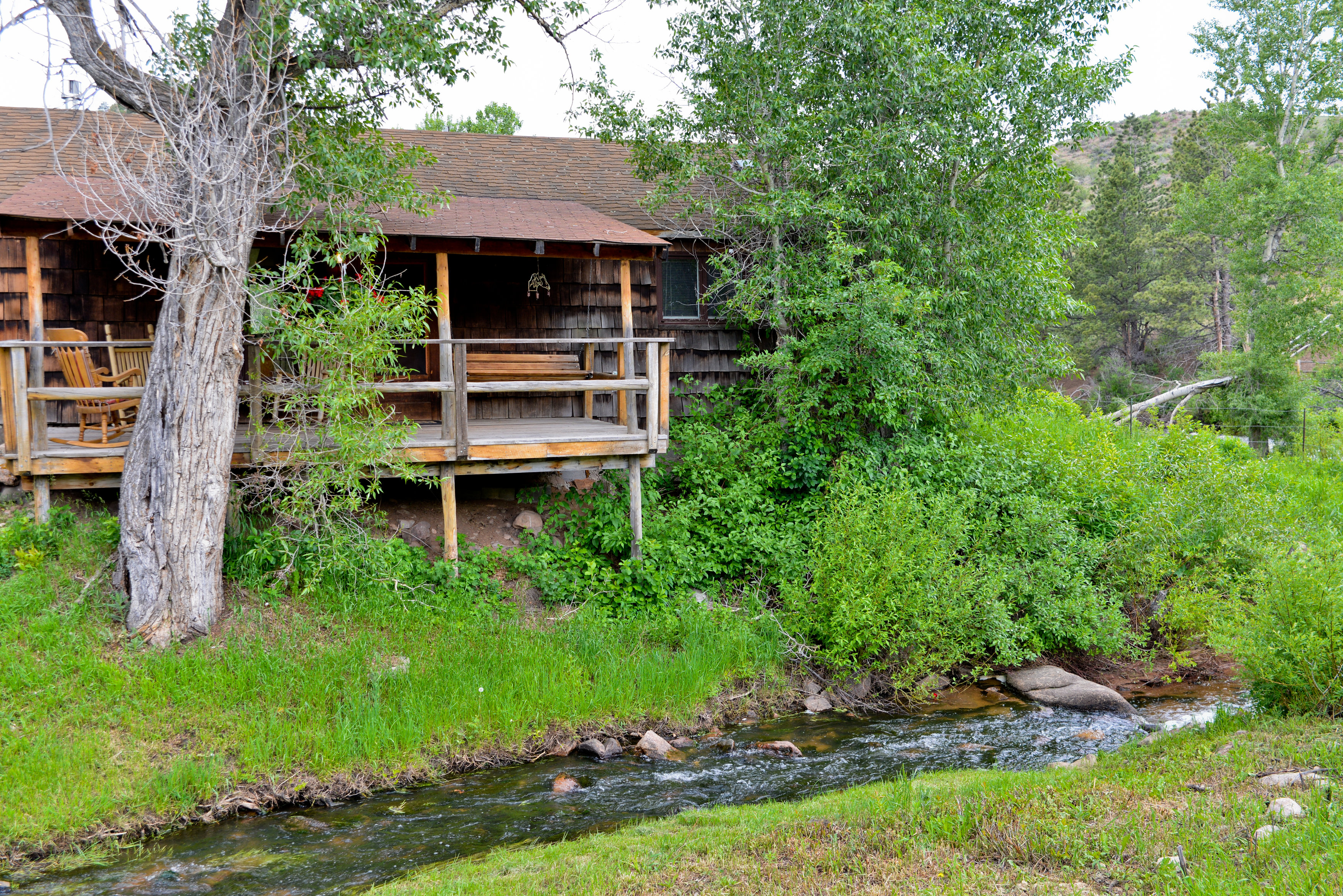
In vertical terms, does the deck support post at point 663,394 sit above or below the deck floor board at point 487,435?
above

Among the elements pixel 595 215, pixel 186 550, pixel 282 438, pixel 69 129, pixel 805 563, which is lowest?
pixel 805 563

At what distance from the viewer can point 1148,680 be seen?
1002 cm

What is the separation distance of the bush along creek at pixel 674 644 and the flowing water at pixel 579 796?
0.04 meters

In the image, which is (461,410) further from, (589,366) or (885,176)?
(885,176)

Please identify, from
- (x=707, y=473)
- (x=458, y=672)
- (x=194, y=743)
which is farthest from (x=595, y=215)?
(x=194, y=743)

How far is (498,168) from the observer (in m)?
13.6

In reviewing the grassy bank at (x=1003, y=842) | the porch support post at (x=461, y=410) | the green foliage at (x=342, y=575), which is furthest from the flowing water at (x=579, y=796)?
the porch support post at (x=461, y=410)

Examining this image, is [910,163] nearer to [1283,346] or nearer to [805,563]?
[805,563]

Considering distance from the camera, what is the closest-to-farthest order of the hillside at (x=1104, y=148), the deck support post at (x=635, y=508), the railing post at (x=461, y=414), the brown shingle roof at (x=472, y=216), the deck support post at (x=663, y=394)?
1. the brown shingle roof at (x=472, y=216)
2. the railing post at (x=461, y=414)
3. the deck support post at (x=635, y=508)
4. the deck support post at (x=663, y=394)
5. the hillside at (x=1104, y=148)

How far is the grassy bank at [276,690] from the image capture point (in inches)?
242

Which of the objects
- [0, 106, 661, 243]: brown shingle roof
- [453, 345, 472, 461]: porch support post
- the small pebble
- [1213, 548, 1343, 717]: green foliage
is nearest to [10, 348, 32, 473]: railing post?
[0, 106, 661, 243]: brown shingle roof

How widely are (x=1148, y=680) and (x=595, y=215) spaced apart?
29.7 feet

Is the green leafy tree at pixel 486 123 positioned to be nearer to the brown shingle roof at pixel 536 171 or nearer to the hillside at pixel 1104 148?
the brown shingle roof at pixel 536 171

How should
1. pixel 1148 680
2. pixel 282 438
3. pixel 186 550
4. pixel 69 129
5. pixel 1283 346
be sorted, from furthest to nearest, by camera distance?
pixel 1283 346
pixel 69 129
pixel 1148 680
pixel 282 438
pixel 186 550
